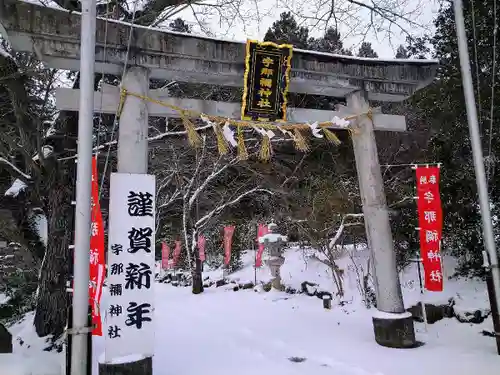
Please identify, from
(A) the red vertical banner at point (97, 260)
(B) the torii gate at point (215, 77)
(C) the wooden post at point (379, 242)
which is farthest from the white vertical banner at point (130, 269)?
(C) the wooden post at point (379, 242)

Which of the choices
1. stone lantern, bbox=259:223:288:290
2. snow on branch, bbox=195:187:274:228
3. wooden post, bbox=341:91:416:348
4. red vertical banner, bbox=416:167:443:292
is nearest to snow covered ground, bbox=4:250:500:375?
wooden post, bbox=341:91:416:348

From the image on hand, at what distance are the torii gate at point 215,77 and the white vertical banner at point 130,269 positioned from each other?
1.50ft

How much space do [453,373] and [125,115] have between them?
5.08m

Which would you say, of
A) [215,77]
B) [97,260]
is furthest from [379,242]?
[97,260]

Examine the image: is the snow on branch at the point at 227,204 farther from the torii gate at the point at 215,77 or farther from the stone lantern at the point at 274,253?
the torii gate at the point at 215,77

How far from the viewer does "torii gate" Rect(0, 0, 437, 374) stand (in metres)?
4.86

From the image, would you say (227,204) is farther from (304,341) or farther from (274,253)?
(304,341)

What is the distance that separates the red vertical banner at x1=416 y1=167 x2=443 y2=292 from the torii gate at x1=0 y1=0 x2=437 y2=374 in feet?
4.28

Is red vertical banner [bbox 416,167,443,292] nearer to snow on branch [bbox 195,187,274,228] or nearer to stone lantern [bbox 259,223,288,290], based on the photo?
stone lantern [bbox 259,223,288,290]


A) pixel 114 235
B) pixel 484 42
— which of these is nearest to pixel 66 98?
pixel 114 235

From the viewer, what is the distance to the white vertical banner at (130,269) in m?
4.42

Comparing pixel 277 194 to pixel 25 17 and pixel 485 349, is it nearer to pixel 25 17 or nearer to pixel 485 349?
pixel 485 349

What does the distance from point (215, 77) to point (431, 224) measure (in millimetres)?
4631

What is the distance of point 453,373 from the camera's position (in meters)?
4.67
